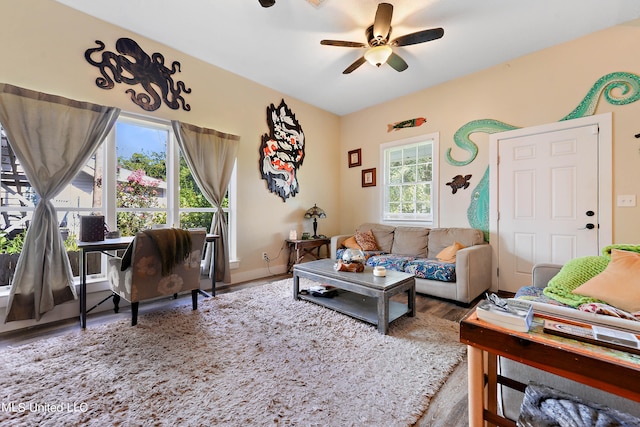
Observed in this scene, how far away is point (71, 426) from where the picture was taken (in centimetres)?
125

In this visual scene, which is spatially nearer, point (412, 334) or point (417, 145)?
point (412, 334)

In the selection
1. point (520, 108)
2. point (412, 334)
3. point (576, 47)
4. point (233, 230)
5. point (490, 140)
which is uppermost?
point (576, 47)

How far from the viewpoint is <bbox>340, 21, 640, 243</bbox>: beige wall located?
2.65m

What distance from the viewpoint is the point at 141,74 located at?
9.64 feet

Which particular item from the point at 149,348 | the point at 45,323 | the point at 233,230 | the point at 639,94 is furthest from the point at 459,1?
the point at 45,323

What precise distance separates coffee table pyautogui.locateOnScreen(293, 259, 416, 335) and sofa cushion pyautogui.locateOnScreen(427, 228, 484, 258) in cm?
133

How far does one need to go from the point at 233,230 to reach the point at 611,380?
12.1 ft

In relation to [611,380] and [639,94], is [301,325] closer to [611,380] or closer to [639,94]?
[611,380]

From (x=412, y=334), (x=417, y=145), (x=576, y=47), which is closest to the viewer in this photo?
(x=412, y=334)

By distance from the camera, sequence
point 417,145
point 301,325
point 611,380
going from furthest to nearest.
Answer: point 417,145, point 301,325, point 611,380

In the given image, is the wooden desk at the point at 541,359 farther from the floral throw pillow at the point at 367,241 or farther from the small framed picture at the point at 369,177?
the small framed picture at the point at 369,177

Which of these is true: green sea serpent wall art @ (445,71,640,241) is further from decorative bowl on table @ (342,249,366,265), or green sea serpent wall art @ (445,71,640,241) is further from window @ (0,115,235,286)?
window @ (0,115,235,286)

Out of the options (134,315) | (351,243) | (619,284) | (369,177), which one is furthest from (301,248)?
(619,284)

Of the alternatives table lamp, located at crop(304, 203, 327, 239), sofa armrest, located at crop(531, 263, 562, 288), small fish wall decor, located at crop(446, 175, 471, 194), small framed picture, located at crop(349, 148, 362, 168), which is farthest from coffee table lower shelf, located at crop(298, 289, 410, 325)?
small framed picture, located at crop(349, 148, 362, 168)
